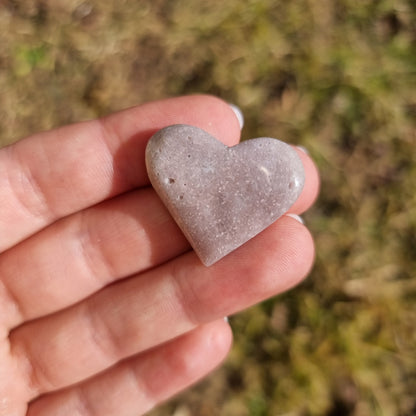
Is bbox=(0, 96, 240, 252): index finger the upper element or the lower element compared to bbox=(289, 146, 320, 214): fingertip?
upper

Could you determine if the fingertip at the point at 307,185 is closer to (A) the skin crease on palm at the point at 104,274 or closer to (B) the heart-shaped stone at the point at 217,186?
(A) the skin crease on palm at the point at 104,274

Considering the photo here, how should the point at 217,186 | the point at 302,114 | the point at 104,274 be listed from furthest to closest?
the point at 302,114 < the point at 104,274 < the point at 217,186

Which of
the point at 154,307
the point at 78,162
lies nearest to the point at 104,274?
the point at 154,307

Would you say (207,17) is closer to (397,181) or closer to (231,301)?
(397,181)

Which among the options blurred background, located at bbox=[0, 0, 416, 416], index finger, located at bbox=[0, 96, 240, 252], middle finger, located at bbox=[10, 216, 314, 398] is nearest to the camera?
middle finger, located at bbox=[10, 216, 314, 398]

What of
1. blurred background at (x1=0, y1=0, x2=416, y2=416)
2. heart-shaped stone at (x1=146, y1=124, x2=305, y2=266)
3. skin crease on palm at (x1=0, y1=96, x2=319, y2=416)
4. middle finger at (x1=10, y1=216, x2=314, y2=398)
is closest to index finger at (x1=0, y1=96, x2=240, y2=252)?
skin crease on palm at (x1=0, y1=96, x2=319, y2=416)

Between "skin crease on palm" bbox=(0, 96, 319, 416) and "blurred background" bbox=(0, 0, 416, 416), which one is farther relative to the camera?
"blurred background" bbox=(0, 0, 416, 416)

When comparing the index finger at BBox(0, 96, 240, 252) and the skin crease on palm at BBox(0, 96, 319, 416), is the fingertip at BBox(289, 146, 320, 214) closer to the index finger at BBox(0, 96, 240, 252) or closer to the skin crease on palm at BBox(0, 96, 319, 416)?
the skin crease on palm at BBox(0, 96, 319, 416)

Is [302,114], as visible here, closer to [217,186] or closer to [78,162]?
[217,186]
